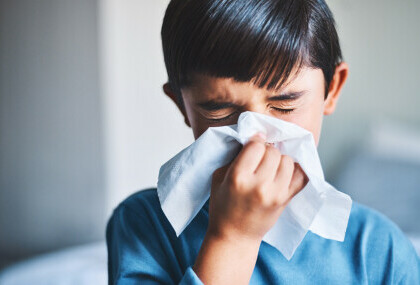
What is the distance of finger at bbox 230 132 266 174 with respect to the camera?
0.45m

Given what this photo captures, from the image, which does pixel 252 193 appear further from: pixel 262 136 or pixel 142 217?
pixel 142 217

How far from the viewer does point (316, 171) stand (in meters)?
0.50

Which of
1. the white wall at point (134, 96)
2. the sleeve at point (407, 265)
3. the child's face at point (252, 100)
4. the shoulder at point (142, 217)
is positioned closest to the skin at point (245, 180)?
the child's face at point (252, 100)

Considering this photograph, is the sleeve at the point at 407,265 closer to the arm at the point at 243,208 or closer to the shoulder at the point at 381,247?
the shoulder at the point at 381,247

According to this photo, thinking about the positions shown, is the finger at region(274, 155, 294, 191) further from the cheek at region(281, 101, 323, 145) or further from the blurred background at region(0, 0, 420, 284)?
the blurred background at region(0, 0, 420, 284)

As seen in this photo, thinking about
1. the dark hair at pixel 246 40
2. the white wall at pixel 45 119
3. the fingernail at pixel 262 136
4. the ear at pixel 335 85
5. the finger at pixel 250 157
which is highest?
the dark hair at pixel 246 40

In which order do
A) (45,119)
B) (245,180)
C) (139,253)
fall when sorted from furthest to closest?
(45,119) → (139,253) → (245,180)

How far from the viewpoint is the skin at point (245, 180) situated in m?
0.46

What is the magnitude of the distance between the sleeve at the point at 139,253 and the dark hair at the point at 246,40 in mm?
197

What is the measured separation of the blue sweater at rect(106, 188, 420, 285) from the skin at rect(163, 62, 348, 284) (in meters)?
0.10

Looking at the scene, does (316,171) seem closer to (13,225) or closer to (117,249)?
(117,249)

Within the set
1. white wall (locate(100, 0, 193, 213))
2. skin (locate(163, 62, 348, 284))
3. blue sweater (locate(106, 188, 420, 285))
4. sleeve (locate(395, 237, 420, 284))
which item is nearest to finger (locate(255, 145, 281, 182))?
skin (locate(163, 62, 348, 284))

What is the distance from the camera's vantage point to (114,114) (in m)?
1.63

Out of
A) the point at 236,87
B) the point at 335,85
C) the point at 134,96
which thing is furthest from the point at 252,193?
the point at 134,96
